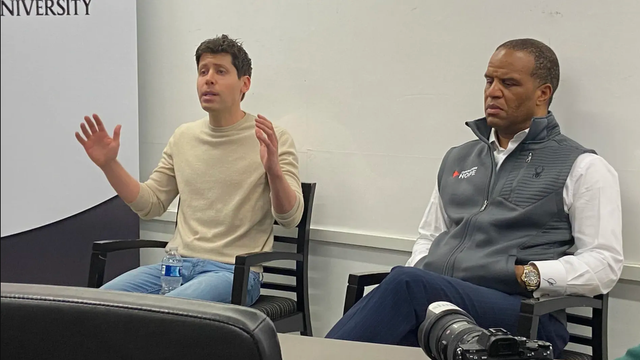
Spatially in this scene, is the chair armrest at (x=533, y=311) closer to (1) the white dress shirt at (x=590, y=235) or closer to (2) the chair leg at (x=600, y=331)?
(1) the white dress shirt at (x=590, y=235)

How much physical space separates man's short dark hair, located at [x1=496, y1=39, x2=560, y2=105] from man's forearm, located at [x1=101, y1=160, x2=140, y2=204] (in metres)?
1.35

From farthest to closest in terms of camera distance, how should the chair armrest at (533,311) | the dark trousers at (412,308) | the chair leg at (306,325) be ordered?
the chair leg at (306,325) < the dark trousers at (412,308) < the chair armrest at (533,311)

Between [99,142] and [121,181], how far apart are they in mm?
255

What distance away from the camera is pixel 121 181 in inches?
106

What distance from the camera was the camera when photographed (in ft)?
3.46

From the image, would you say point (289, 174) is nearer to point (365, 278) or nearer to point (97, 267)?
point (365, 278)

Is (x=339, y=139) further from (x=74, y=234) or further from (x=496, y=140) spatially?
(x=74, y=234)

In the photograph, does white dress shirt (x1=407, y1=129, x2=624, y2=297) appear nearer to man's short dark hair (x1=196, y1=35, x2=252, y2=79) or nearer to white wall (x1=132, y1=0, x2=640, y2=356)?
white wall (x1=132, y1=0, x2=640, y2=356)

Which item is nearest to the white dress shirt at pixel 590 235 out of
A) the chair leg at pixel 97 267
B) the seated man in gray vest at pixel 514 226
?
the seated man in gray vest at pixel 514 226

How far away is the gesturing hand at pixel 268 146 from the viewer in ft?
8.14

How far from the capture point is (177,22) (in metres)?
3.32

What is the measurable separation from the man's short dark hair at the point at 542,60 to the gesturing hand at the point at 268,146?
0.78m

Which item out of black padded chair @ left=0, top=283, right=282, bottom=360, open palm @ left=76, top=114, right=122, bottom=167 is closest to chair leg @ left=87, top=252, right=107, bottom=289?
open palm @ left=76, top=114, right=122, bottom=167

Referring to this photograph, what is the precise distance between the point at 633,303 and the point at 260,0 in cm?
179
